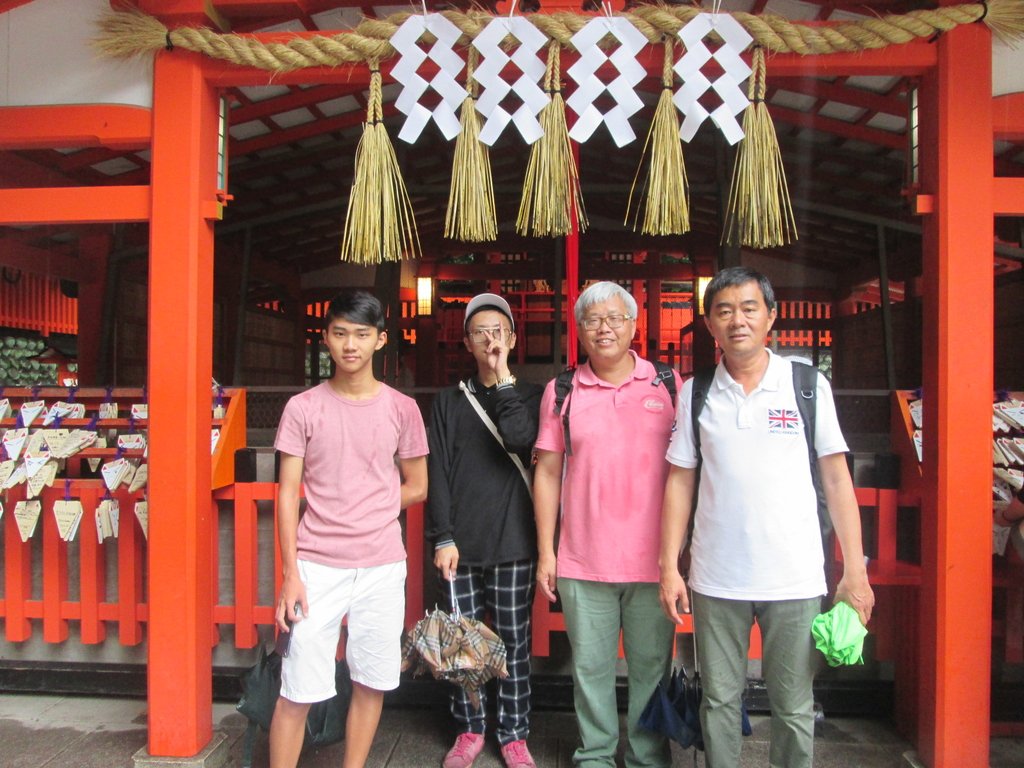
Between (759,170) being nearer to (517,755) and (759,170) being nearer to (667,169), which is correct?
(667,169)

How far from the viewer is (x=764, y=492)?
6.91 ft

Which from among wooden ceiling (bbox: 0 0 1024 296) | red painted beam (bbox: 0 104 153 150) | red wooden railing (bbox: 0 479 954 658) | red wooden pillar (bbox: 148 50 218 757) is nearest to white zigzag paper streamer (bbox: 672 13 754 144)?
wooden ceiling (bbox: 0 0 1024 296)

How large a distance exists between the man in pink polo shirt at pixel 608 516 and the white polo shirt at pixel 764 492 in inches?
10.1

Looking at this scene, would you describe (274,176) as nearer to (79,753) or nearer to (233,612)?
(233,612)

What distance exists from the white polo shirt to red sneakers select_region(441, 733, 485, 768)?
1191 millimetres

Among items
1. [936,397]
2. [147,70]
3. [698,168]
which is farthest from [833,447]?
[698,168]

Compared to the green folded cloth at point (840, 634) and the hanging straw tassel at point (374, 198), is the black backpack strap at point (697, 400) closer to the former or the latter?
the green folded cloth at point (840, 634)

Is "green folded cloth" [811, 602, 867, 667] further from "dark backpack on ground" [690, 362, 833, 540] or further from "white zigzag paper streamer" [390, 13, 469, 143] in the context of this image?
"white zigzag paper streamer" [390, 13, 469, 143]

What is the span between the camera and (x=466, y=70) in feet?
8.53

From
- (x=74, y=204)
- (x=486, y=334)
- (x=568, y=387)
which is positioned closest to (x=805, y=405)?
(x=568, y=387)

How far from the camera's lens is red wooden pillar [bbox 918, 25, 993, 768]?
251 centimetres

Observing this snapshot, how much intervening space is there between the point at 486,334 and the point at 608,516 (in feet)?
2.63

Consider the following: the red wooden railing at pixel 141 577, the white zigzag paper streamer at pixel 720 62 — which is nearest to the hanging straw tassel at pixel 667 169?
the white zigzag paper streamer at pixel 720 62

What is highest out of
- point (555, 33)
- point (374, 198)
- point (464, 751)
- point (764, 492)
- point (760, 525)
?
point (555, 33)
